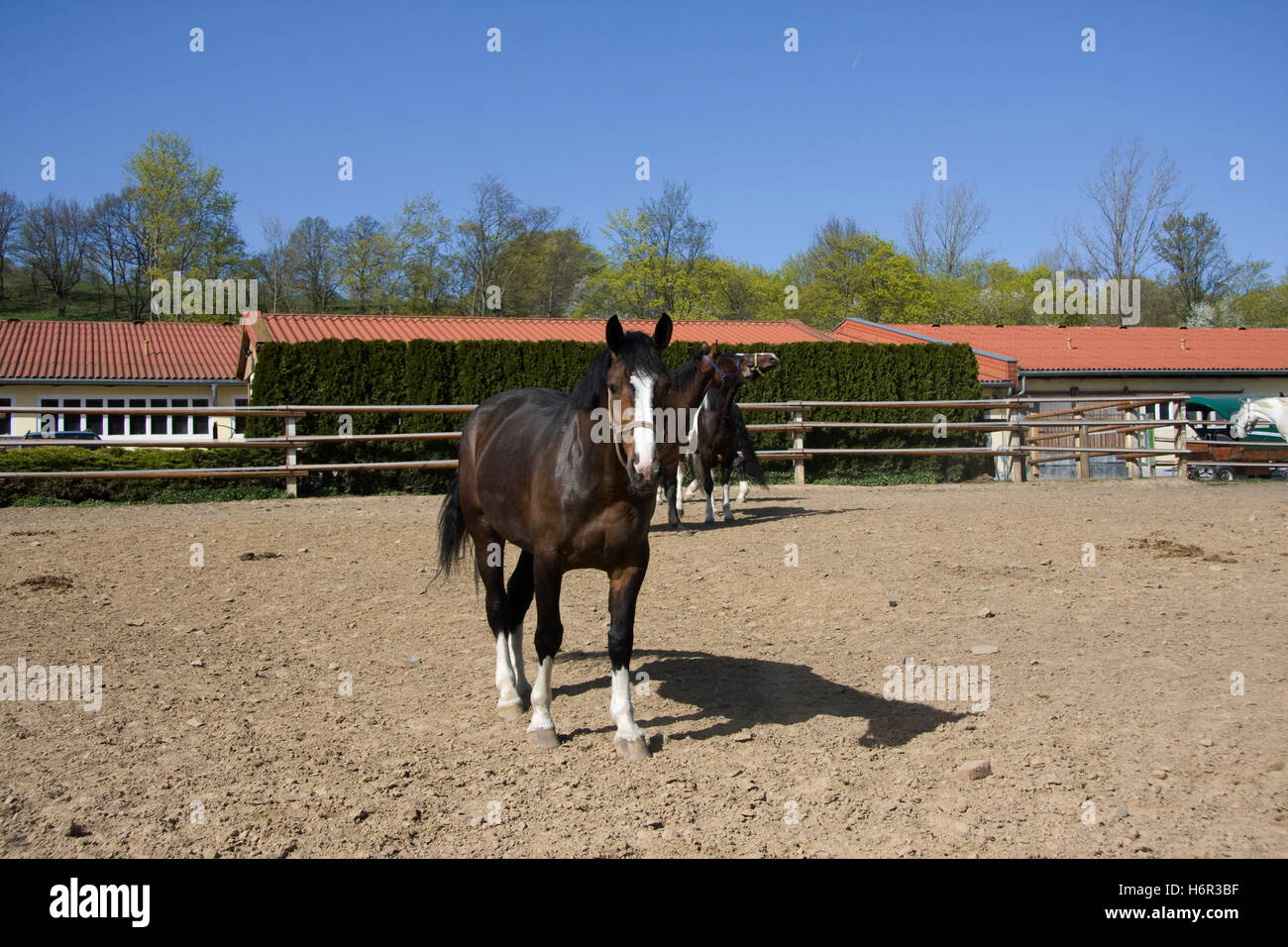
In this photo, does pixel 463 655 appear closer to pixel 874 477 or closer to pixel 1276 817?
pixel 1276 817

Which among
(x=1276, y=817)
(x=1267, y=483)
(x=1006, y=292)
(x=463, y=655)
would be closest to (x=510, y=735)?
(x=463, y=655)

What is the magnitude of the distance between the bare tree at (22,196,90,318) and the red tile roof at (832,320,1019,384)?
56.9 meters

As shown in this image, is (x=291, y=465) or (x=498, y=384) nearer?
(x=291, y=465)

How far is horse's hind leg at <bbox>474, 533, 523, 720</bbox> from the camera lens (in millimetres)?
4906

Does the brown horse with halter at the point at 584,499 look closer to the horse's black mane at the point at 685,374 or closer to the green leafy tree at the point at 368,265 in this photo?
the horse's black mane at the point at 685,374

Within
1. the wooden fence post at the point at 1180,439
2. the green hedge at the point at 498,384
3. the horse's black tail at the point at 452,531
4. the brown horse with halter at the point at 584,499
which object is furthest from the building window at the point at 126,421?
the brown horse with halter at the point at 584,499

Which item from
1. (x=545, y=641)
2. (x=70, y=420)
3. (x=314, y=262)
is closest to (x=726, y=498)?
(x=545, y=641)

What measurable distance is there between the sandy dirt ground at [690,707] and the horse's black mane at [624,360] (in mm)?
1702

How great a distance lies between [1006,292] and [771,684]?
167ft

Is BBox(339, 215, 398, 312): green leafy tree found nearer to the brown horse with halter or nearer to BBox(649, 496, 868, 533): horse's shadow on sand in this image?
BBox(649, 496, 868, 533): horse's shadow on sand

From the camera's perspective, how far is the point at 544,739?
14.2 feet

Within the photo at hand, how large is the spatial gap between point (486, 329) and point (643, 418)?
2838 centimetres

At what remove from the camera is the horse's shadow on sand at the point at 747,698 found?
4.52 m

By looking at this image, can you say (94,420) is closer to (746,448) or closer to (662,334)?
(746,448)
